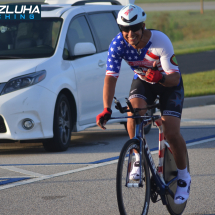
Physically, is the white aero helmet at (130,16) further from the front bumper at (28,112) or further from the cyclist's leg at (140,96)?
the front bumper at (28,112)

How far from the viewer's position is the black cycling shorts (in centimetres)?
→ 475

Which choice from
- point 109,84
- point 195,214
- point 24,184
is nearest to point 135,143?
point 109,84

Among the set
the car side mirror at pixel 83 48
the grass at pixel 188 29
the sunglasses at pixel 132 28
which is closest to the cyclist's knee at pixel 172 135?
the sunglasses at pixel 132 28

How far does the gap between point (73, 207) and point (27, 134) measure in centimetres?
260

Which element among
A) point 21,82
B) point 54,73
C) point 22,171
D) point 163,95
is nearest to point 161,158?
point 163,95

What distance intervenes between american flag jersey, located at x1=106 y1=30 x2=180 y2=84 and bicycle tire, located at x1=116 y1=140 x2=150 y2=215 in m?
0.76

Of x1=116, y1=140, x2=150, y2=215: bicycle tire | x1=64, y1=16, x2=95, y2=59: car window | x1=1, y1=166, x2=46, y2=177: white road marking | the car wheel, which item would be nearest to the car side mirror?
x1=64, y1=16, x2=95, y2=59: car window

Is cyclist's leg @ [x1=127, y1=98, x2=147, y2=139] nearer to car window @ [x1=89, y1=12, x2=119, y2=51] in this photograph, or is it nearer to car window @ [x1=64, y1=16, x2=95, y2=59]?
car window @ [x1=64, y1=16, x2=95, y2=59]

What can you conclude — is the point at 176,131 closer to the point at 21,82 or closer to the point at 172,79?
the point at 172,79

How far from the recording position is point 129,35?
452cm

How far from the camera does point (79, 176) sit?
649 centimetres

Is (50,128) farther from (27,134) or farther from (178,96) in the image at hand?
(178,96)

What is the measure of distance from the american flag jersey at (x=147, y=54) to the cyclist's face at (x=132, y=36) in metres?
0.13

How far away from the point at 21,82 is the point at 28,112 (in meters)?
0.42
